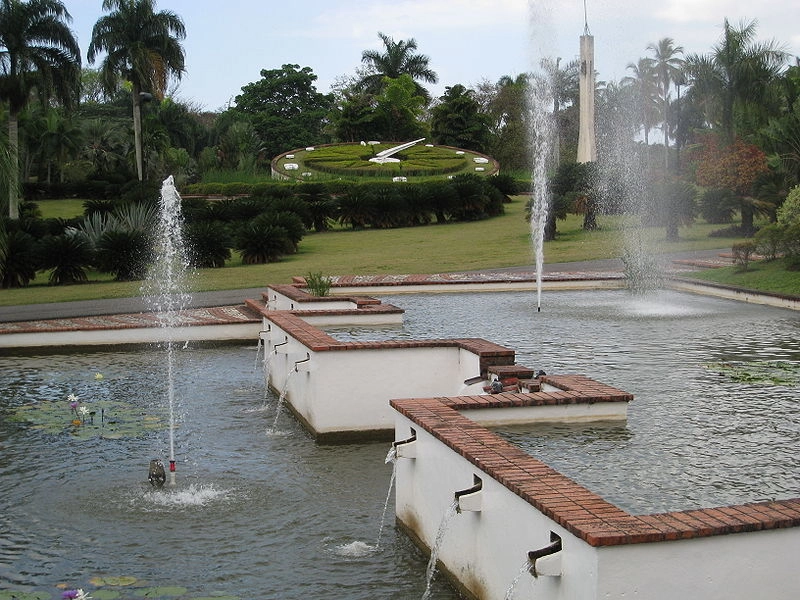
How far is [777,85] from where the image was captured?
105ft

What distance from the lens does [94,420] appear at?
38.4ft

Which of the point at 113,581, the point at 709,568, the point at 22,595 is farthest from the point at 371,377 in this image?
the point at 709,568

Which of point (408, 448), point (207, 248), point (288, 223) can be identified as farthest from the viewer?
point (288, 223)

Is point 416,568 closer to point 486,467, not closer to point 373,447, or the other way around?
point 486,467

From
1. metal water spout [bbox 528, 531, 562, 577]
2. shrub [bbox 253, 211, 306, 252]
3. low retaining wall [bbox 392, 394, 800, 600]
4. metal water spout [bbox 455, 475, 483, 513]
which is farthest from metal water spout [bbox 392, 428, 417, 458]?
shrub [bbox 253, 211, 306, 252]

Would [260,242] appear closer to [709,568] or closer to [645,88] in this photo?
[709,568]

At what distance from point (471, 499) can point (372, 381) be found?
4.52 metres

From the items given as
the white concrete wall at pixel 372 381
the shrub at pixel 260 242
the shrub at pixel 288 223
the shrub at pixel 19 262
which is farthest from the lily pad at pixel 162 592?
the shrub at pixel 288 223

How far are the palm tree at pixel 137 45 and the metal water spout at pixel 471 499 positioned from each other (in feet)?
128

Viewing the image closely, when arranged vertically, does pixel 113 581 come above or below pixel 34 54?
below

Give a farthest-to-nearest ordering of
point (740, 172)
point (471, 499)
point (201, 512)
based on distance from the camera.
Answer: point (740, 172) → point (201, 512) → point (471, 499)

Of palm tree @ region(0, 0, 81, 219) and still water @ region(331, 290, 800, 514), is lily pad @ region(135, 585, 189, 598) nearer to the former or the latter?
still water @ region(331, 290, 800, 514)

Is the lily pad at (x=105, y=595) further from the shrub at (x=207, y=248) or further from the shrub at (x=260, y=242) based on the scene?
the shrub at (x=260, y=242)

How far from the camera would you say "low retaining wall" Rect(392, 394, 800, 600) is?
507 cm
